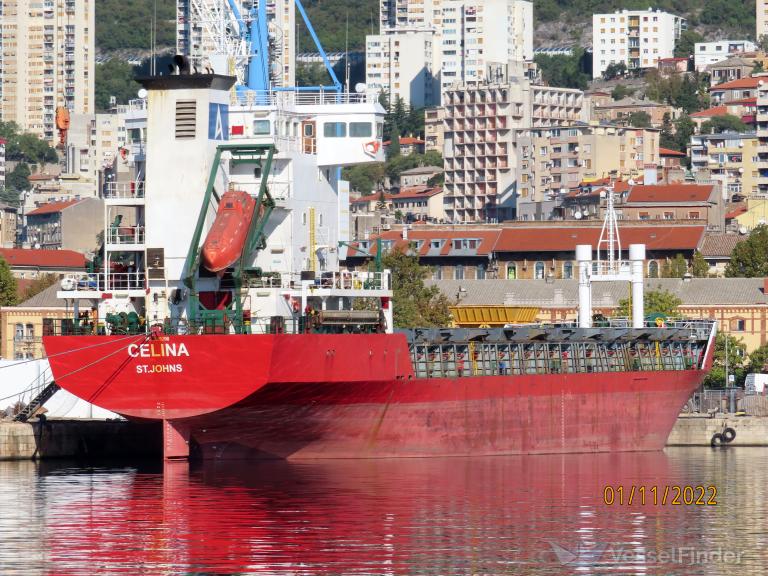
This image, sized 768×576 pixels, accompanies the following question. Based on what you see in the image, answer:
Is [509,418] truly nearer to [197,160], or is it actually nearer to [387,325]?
[387,325]

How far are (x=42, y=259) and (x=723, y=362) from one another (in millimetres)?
61020

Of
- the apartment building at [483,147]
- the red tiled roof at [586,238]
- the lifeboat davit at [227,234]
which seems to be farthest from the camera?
the apartment building at [483,147]

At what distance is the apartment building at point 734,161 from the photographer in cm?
18088

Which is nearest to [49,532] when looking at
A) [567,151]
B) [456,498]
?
[456,498]

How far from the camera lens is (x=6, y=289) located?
11288 cm

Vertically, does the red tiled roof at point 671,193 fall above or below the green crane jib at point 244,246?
above

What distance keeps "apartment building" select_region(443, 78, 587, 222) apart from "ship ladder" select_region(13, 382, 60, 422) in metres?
125

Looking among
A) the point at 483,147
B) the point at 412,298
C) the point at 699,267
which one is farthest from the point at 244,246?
the point at 483,147

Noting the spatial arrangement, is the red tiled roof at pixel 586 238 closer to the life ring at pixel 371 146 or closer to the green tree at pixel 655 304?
the green tree at pixel 655 304

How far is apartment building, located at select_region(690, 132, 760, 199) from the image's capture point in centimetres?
18088

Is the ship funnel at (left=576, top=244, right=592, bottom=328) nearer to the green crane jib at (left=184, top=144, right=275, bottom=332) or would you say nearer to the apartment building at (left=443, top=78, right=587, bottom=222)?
the green crane jib at (left=184, top=144, right=275, bottom=332)
